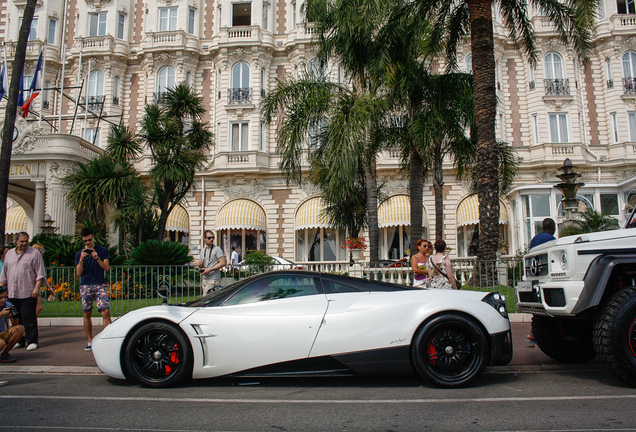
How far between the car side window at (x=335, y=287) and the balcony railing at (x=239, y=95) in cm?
2459

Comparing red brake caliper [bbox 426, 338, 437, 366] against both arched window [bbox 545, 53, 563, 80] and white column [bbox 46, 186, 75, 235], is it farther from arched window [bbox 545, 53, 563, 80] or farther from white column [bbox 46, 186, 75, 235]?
arched window [bbox 545, 53, 563, 80]

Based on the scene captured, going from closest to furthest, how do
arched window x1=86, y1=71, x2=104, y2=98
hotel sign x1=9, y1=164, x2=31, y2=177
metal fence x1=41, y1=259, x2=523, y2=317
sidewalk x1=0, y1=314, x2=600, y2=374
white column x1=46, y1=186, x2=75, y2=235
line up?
sidewalk x1=0, y1=314, x2=600, y2=374 → metal fence x1=41, y1=259, x2=523, y2=317 → white column x1=46, y1=186, x2=75, y2=235 → hotel sign x1=9, y1=164, x2=31, y2=177 → arched window x1=86, y1=71, x2=104, y2=98

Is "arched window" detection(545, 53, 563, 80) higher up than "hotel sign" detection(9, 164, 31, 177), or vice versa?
"arched window" detection(545, 53, 563, 80)

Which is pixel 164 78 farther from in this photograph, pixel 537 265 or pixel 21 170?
pixel 537 265

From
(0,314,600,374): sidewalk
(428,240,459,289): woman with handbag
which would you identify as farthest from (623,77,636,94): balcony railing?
(428,240,459,289): woman with handbag

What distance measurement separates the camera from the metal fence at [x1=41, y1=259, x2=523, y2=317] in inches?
407

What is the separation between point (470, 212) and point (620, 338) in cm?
2226

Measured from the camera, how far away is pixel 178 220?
2772cm

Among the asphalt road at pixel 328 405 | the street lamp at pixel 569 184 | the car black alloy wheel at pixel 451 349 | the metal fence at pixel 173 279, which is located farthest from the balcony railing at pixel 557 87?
the car black alloy wheel at pixel 451 349

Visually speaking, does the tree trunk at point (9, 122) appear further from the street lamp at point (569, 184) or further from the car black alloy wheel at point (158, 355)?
the street lamp at point (569, 184)

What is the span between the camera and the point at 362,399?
15.5 feet

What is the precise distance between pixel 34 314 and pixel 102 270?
1400 millimetres

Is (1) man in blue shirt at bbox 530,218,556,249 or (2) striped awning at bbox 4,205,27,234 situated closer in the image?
(1) man in blue shirt at bbox 530,218,556,249

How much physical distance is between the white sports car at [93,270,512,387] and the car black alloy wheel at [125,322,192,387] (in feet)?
0.04
